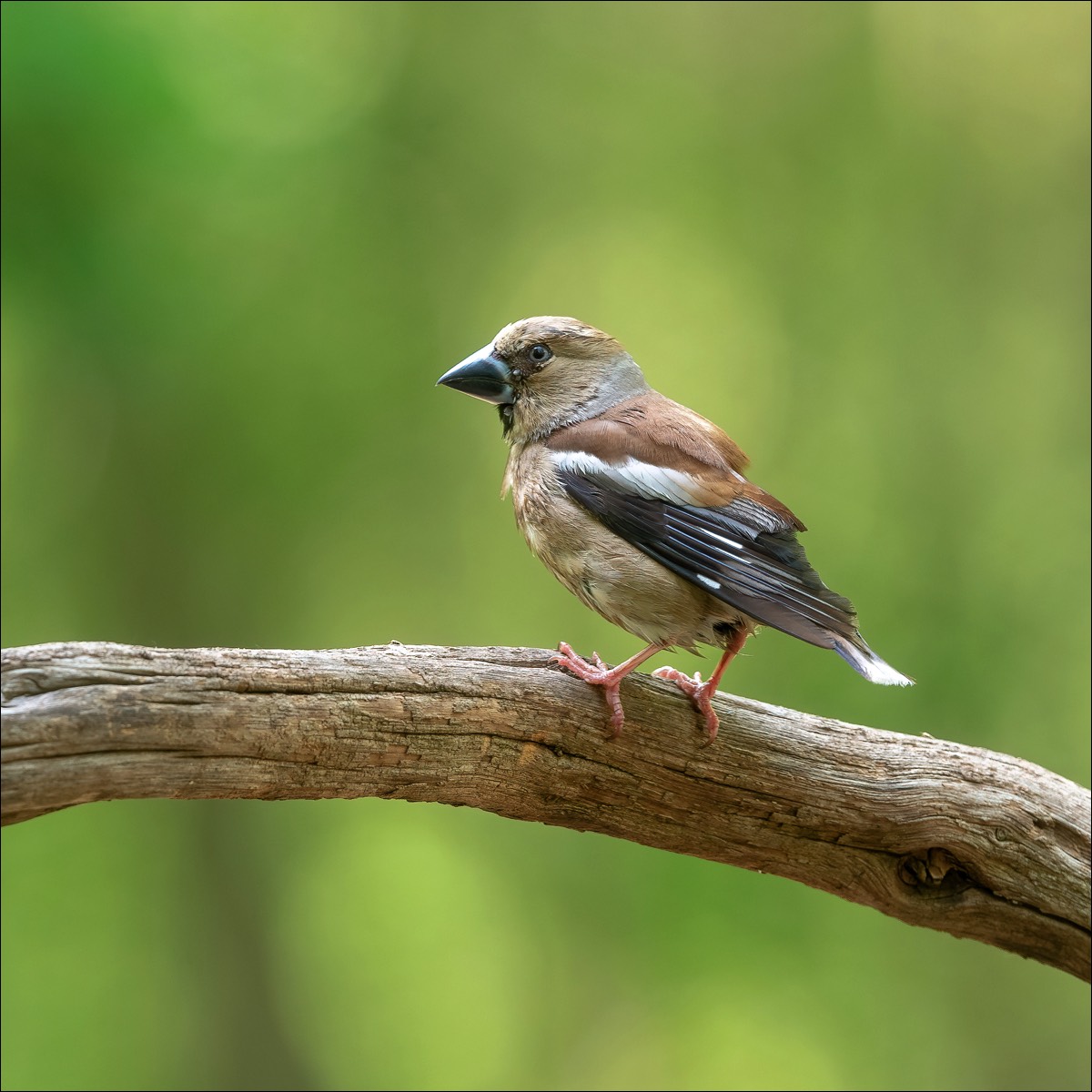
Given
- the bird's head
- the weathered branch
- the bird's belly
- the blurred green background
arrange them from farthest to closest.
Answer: the blurred green background
the bird's head
the bird's belly
the weathered branch

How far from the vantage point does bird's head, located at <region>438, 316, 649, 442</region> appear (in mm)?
4203

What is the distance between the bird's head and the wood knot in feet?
6.24

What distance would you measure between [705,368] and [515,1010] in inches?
175

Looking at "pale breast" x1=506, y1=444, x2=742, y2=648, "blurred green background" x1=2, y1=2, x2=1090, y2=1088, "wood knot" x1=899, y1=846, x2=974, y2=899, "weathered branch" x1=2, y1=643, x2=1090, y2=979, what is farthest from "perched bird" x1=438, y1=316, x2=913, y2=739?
"blurred green background" x1=2, y1=2, x2=1090, y2=1088

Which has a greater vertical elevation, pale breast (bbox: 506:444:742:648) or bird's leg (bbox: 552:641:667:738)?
pale breast (bbox: 506:444:742:648)

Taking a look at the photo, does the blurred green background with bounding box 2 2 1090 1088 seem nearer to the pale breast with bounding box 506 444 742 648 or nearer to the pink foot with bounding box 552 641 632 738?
the pale breast with bounding box 506 444 742 648

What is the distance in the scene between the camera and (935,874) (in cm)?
387

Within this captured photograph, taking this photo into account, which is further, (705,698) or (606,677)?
(705,698)

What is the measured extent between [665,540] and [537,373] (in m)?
1.00

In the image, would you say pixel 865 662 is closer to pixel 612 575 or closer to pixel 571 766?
pixel 612 575

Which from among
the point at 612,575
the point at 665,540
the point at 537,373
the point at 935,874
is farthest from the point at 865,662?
the point at 537,373

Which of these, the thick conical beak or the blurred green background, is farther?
the blurred green background

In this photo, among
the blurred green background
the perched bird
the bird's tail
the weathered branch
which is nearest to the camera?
the weathered branch

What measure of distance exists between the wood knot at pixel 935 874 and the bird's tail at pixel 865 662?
33.8 inches
